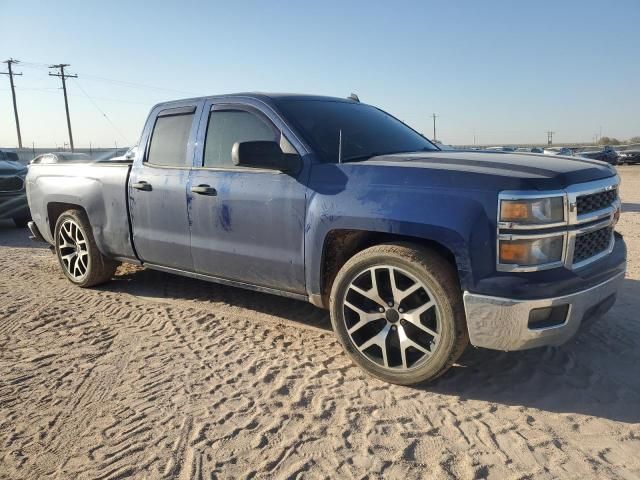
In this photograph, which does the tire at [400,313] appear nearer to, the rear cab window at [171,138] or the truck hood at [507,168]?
the truck hood at [507,168]

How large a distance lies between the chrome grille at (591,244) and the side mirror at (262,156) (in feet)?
6.03

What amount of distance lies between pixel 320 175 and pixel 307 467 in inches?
71.2

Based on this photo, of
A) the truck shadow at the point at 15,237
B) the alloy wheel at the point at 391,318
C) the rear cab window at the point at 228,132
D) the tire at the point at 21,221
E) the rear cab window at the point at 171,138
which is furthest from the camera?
the tire at the point at 21,221

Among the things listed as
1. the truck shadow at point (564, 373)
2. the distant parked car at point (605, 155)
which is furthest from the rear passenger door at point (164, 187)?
the distant parked car at point (605, 155)

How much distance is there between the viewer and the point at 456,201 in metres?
2.88

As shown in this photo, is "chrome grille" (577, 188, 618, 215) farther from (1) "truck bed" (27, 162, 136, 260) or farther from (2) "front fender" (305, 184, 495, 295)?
(1) "truck bed" (27, 162, 136, 260)

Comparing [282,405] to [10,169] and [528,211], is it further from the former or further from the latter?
[10,169]

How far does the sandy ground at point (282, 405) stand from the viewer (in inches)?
96.5

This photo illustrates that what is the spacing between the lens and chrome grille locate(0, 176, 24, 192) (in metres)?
9.91

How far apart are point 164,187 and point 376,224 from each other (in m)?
2.10

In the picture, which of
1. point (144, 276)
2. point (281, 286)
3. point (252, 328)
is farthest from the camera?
point (144, 276)

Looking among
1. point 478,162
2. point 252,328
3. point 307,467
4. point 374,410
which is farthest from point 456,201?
point 252,328

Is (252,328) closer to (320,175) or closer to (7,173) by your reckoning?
(320,175)

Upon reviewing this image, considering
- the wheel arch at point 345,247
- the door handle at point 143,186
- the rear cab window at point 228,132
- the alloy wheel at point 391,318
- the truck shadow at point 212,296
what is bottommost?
the truck shadow at point 212,296
